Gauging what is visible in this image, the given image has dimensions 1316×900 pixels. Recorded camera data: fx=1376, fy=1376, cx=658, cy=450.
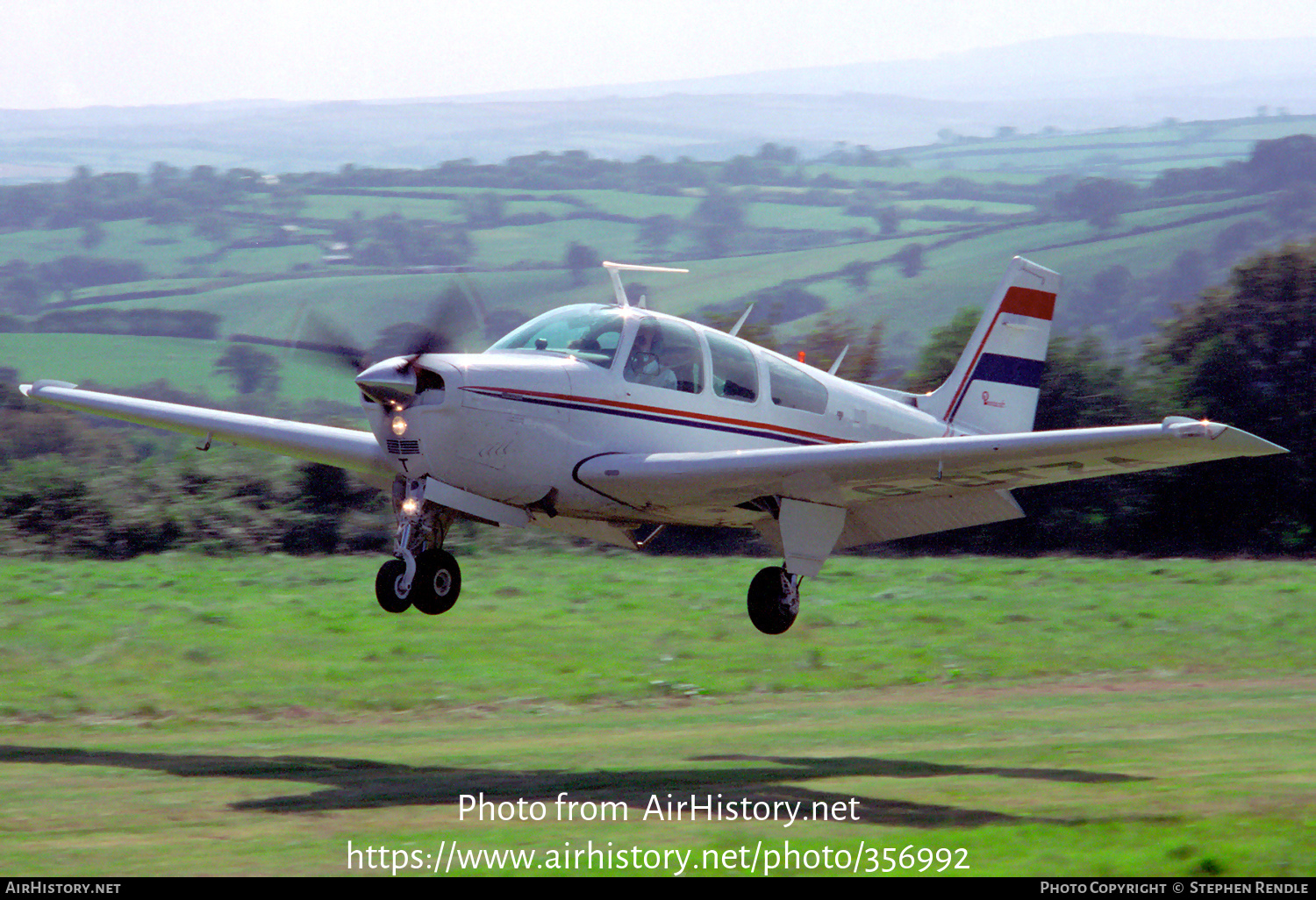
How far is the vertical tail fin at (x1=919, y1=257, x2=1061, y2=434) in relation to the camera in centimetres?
1522

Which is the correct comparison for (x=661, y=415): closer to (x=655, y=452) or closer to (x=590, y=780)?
(x=655, y=452)

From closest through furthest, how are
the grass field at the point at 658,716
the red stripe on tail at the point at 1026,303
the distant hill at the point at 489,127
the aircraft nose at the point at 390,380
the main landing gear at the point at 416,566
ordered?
the grass field at the point at 658,716 → the aircraft nose at the point at 390,380 → the main landing gear at the point at 416,566 → the red stripe on tail at the point at 1026,303 → the distant hill at the point at 489,127

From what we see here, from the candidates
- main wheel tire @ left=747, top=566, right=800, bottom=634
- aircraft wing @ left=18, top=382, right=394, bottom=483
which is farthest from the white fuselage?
aircraft wing @ left=18, top=382, right=394, bottom=483

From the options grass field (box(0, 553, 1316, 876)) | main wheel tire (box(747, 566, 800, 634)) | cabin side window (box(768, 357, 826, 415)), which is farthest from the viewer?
cabin side window (box(768, 357, 826, 415))

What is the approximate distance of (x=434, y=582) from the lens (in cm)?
1172

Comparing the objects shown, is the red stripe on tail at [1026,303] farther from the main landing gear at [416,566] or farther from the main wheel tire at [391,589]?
the main wheel tire at [391,589]

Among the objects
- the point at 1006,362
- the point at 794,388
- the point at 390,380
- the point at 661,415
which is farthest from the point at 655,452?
the point at 1006,362

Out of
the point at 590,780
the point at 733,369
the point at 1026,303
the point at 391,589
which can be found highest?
the point at 1026,303

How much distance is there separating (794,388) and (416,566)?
3.95m

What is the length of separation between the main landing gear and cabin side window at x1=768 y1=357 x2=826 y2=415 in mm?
3280

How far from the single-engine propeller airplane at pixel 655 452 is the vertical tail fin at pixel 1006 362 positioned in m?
Result: 1.88

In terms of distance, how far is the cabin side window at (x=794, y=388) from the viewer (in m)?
12.9

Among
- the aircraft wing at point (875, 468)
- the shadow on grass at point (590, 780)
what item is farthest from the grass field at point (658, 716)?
the aircraft wing at point (875, 468)

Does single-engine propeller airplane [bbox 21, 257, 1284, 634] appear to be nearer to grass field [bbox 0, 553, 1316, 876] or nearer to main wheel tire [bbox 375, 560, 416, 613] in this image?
main wheel tire [bbox 375, 560, 416, 613]
